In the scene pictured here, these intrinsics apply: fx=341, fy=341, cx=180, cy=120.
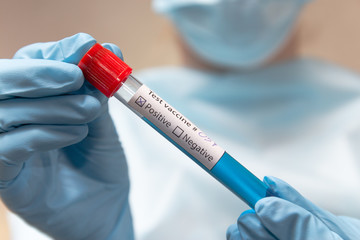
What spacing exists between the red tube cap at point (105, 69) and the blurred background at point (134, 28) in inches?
11.4

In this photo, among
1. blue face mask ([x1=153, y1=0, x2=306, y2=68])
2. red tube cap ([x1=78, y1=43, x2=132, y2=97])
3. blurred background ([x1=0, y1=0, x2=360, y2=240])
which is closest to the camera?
red tube cap ([x1=78, y1=43, x2=132, y2=97])

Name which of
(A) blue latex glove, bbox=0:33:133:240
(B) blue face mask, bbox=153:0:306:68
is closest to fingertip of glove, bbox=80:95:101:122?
(A) blue latex glove, bbox=0:33:133:240

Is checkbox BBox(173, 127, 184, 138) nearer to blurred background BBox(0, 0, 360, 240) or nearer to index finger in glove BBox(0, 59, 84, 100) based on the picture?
index finger in glove BBox(0, 59, 84, 100)

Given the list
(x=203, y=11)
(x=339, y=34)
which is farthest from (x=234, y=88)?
(x=339, y=34)

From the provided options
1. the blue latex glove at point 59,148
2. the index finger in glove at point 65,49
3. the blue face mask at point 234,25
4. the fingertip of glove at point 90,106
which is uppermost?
the blue face mask at point 234,25

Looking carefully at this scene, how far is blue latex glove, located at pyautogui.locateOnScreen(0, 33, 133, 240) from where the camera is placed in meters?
0.47

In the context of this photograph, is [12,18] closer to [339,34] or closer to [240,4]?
[240,4]

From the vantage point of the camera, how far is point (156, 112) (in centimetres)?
45

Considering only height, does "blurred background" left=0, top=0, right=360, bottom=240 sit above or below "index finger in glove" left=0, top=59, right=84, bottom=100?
above

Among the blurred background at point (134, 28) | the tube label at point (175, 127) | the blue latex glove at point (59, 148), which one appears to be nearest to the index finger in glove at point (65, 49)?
the blue latex glove at point (59, 148)

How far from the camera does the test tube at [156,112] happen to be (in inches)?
17.5

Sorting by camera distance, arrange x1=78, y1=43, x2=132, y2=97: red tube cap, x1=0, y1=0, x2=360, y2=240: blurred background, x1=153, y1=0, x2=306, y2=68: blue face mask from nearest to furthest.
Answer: x1=78, y1=43, x2=132, y2=97: red tube cap < x1=0, y1=0, x2=360, y2=240: blurred background < x1=153, y1=0, x2=306, y2=68: blue face mask

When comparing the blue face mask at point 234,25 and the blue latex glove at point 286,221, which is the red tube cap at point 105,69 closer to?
the blue latex glove at point 286,221

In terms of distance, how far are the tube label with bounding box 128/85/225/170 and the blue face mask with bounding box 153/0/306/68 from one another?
1.88 ft
